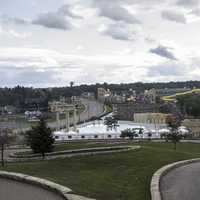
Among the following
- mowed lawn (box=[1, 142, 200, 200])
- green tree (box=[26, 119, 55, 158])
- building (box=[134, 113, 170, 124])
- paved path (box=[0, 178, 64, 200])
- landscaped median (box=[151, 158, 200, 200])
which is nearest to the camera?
landscaped median (box=[151, 158, 200, 200])

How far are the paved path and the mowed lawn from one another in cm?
68

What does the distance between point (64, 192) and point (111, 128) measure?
95184mm

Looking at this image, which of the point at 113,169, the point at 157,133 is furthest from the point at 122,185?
the point at 157,133

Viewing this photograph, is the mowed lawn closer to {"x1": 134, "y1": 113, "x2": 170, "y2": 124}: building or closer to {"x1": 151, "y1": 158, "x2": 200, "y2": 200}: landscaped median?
{"x1": 151, "y1": 158, "x2": 200, "y2": 200}: landscaped median

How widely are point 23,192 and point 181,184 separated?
14.4 ft

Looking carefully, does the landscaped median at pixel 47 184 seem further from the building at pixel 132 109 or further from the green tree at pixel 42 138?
the building at pixel 132 109

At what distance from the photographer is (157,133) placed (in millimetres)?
83000

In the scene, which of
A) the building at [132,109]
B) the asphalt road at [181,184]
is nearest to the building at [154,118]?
the building at [132,109]

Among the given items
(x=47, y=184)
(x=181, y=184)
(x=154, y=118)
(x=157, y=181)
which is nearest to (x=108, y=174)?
(x=157, y=181)

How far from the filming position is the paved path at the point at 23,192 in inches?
480

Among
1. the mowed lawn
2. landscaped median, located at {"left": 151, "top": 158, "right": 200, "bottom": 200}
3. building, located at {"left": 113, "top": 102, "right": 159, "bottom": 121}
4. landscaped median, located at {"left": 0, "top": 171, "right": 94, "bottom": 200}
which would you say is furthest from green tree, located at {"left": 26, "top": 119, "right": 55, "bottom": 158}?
building, located at {"left": 113, "top": 102, "right": 159, "bottom": 121}

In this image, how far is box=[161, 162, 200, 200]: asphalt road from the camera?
1238 cm

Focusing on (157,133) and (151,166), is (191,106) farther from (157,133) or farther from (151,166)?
(151,166)

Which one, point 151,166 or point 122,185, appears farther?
point 151,166
